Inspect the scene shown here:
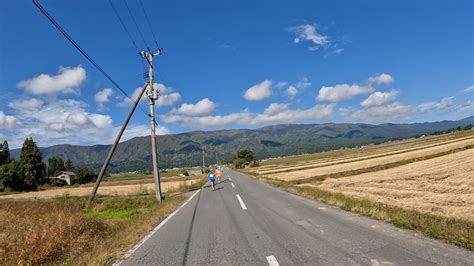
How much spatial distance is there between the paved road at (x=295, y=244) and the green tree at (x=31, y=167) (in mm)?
82607

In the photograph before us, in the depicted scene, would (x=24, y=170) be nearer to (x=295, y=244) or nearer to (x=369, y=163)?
(x=369, y=163)

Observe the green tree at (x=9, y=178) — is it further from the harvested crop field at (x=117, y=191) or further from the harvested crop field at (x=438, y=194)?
the harvested crop field at (x=438, y=194)

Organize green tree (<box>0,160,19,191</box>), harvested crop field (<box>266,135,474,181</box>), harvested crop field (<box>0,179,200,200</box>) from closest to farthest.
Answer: harvested crop field (<box>0,179,200,200</box>) → harvested crop field (<box>266,135,474,181</box>) → green tree (<box>0,160,19,191</box>)

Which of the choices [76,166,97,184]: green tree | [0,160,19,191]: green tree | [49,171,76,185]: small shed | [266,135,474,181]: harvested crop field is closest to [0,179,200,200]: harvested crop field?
[266,135,474,181]: harvested crop field

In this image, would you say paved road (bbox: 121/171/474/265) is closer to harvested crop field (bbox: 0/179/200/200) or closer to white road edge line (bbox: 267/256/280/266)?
white road edge line (bbox: 267/256/280/266)

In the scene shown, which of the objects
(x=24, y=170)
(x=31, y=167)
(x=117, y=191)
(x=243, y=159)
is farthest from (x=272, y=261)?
(x=243, y=159)

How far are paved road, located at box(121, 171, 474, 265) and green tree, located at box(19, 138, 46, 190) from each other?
8261 cm

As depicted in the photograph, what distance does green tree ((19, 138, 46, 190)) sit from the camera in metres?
80.7

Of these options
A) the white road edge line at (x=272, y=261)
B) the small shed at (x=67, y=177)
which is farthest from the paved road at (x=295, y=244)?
the small shed at (x=67, y=177)

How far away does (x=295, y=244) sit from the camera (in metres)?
7.44

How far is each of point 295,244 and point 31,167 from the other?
89722mm

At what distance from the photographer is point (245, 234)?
9.09 meters

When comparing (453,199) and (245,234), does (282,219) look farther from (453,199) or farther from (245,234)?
(453,199)

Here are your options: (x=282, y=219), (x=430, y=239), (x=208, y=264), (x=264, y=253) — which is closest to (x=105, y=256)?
(x=208, y=264)
